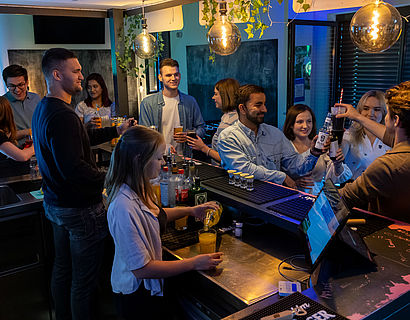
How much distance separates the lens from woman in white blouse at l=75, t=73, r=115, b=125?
16.5 ft

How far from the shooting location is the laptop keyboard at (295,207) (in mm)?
2104

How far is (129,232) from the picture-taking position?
5.73 ft

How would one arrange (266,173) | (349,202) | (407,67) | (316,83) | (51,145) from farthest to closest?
(316,83) < (407,67) < (266,173) < (51,145) < (349,202)

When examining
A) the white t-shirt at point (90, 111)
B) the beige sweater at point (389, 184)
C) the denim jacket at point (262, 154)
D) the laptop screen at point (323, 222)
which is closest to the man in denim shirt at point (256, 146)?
the denim jacket at point (262, 154)

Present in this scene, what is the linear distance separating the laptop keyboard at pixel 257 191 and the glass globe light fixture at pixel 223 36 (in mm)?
954

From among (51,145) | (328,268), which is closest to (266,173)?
(328,268)

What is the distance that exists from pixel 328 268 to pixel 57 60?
193cm

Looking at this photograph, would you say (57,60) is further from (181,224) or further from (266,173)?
(266,173)

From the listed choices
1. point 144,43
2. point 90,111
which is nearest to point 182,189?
point 144,43

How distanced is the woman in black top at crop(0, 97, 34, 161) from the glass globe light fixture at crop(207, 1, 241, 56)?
167 cm

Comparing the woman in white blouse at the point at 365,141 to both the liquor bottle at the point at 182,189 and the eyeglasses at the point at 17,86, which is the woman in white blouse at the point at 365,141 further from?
the eyeglasses at the point at 17,86

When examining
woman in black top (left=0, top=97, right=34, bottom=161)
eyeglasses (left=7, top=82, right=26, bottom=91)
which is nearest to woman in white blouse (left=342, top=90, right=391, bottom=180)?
woman in black top (left=0, top=97, right=34, bottom=161)

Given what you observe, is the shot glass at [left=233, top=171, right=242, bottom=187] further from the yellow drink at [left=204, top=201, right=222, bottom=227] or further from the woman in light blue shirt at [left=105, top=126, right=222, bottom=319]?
the woman in light blue shirt at [left=105, top=126, right=222, bottom=319]

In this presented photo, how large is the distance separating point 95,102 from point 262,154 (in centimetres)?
280
